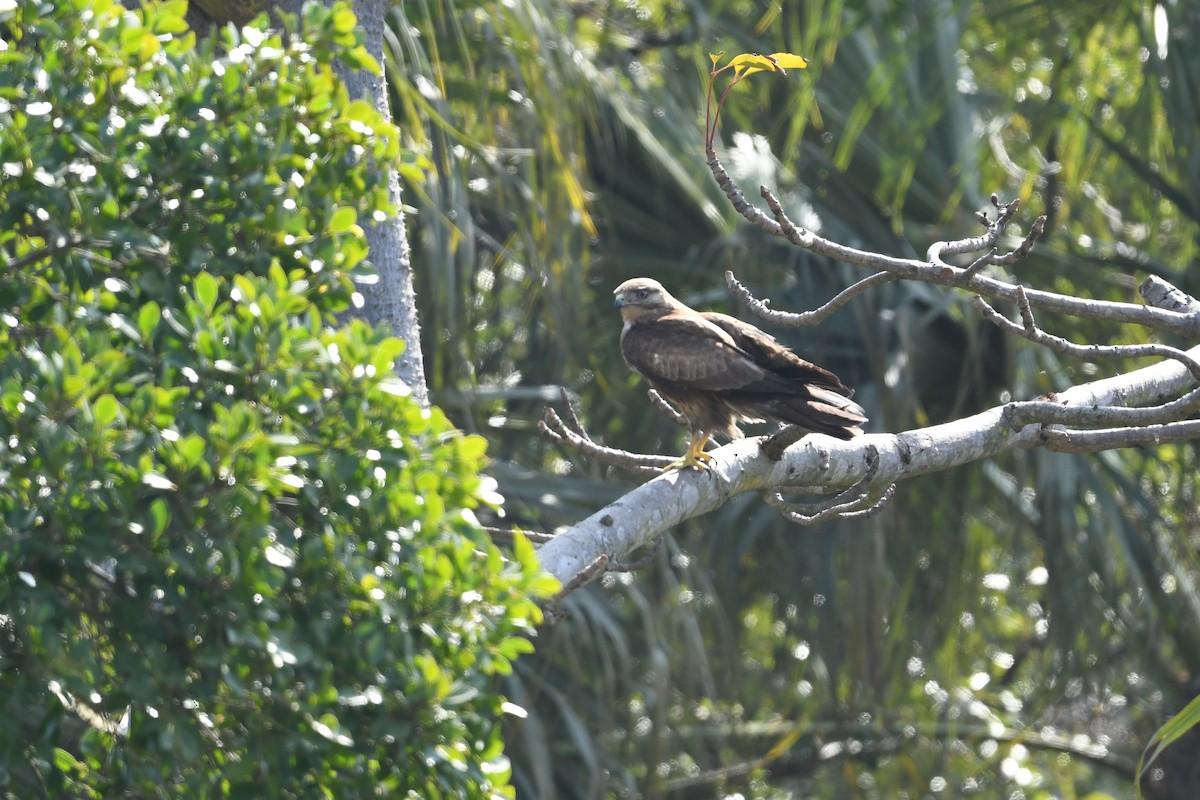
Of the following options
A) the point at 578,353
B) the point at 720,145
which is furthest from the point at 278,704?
the point at 720,145

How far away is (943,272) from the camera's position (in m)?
2.58

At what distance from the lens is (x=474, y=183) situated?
5.61 m

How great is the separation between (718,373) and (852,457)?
102 centimetres

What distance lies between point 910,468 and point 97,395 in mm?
1909

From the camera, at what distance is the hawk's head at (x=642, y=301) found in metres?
4.74

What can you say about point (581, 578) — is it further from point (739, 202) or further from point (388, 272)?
point (388, 272)

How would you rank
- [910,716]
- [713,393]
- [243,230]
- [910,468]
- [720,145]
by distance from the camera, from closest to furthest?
[243,230]
[910,468]
[713,393]
[720,145]
[910,716]

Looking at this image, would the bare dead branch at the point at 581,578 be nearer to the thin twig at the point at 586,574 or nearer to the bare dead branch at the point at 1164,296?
the thin twig at the point at 586,574

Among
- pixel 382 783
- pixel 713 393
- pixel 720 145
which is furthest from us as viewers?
pixel 720 145

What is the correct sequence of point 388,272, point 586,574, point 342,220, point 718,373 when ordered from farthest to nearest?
1. point 718,373
2. point 388,272
3. point 586,574
4. point 342,220

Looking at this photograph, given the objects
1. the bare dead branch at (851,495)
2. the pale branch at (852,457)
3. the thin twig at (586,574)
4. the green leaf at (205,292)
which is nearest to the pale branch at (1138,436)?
the pale branch at (852,457)

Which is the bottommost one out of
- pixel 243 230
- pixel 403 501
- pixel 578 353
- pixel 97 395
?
pixel 403 501

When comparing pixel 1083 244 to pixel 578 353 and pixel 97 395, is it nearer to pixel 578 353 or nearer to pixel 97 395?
pixel 578 353

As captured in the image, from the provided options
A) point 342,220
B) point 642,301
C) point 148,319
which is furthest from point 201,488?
point 642,301
